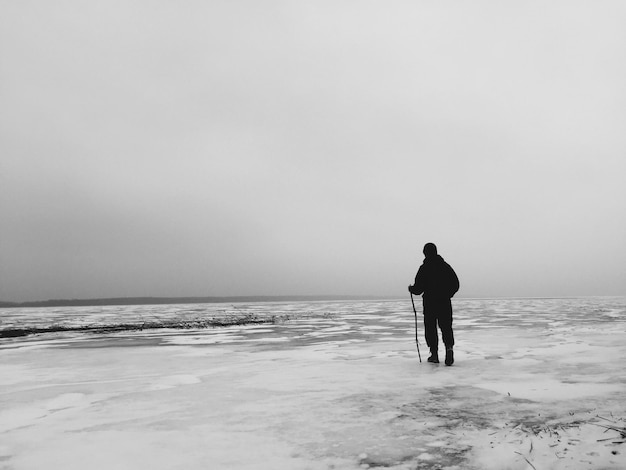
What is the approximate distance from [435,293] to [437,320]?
475 millimetres

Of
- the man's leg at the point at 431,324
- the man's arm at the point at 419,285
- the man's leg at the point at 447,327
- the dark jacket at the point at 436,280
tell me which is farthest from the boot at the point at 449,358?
the man's arm at the point at 419,285

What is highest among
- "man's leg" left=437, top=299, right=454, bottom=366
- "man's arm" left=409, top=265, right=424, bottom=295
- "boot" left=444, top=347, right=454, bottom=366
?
"man's arm" left=409, top=265, right=424, bottom=295

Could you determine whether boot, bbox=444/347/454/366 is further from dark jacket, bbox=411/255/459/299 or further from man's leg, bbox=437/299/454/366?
dark jacket, bbox=411/255/459/299

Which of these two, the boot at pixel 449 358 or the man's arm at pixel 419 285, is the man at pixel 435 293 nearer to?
the man's arm at pixel 419 285

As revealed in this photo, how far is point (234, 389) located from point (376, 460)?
9.06 feet

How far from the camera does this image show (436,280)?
7.16 metres

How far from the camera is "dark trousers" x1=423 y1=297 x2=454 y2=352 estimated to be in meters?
6.95

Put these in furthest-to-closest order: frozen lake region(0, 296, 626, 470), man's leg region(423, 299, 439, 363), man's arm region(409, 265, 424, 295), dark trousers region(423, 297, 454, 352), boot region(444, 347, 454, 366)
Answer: man's arm region(409, 265, 424, 295) → man's leg region(423, 299, 439, 363) → dark trousers region(423, 297, 454, 352) → boot region(444, 347, 454, 366) → frozen lake region(0, 296, 626, 470)

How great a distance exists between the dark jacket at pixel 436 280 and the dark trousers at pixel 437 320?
0.35 ft

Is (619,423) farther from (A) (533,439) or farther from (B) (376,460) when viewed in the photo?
(B) (376,460)

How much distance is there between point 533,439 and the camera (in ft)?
10.5

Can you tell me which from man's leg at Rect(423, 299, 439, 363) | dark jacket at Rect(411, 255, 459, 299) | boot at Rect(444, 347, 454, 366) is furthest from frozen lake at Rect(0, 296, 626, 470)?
dark jacket at Rect(411, 255, 459, 299)

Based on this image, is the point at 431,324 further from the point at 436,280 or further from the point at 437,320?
the point at 436,280

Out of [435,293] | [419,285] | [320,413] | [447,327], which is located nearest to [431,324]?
[447,327]
